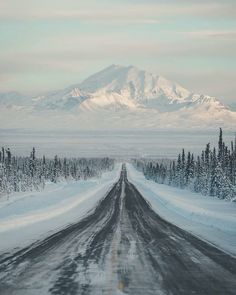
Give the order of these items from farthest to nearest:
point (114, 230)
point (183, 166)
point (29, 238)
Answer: point (183, 166)
point (114, 230)
point (29, 238)

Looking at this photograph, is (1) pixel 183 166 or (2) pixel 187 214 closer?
(2) pixel 187 214

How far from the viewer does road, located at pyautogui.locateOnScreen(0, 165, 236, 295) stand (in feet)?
35.7

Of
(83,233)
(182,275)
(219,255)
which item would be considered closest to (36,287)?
(182,275)

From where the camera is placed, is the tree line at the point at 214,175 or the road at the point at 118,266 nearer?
the road at the point at 118,266

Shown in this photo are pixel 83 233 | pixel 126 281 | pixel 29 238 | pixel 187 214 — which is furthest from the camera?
pixel 187 214

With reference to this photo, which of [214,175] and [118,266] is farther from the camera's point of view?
[214,175]

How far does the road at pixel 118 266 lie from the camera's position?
1088 cm

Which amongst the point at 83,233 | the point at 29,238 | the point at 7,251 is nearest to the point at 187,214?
the point at 83,233

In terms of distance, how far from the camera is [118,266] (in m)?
13.5

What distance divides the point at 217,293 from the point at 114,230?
40.9 ft

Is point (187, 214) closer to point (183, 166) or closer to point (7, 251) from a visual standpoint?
point (7, 251)

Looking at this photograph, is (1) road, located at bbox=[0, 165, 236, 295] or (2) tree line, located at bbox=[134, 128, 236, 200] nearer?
(1) road, located at bbox=[0, 165, 236, 295]

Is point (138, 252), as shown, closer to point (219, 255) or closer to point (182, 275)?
point (219, 255)

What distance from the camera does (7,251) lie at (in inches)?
621
